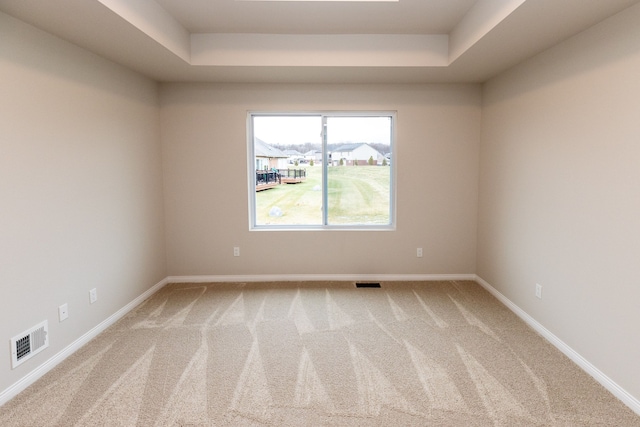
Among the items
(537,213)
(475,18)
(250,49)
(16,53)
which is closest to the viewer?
(16,53)

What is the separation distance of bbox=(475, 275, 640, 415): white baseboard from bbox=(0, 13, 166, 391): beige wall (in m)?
3.81

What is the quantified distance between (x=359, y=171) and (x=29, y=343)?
11.7 feet

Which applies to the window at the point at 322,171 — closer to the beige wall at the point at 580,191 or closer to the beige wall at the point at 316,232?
the beige wall at the point at 316,232

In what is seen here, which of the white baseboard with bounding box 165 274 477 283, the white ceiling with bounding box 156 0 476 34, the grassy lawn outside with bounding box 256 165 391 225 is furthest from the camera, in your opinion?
the grassy lawn outside with bounding box 256 165 391 225

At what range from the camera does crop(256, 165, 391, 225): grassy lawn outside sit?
178 inches

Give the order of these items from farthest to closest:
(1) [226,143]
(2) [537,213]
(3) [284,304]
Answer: (1) [226,143] < (3) [284,304] < (2) [537,213]

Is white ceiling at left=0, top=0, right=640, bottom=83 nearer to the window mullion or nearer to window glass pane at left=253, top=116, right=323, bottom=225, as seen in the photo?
window glass pane at left=253, top=116, right=323, bottom=225

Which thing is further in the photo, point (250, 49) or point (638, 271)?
point (250, 49)

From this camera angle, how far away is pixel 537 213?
3.13 meters

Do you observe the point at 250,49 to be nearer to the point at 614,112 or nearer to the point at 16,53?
the point at 16,53

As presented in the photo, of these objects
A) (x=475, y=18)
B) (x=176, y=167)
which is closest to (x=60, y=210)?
(x=176, y=167)

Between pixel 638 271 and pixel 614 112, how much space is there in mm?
1014

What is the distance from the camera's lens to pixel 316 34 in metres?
3.41

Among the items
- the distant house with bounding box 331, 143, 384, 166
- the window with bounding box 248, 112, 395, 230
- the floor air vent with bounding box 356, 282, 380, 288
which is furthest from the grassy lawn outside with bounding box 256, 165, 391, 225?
the floor air vent with bounding box 356, 282, 380, 288
